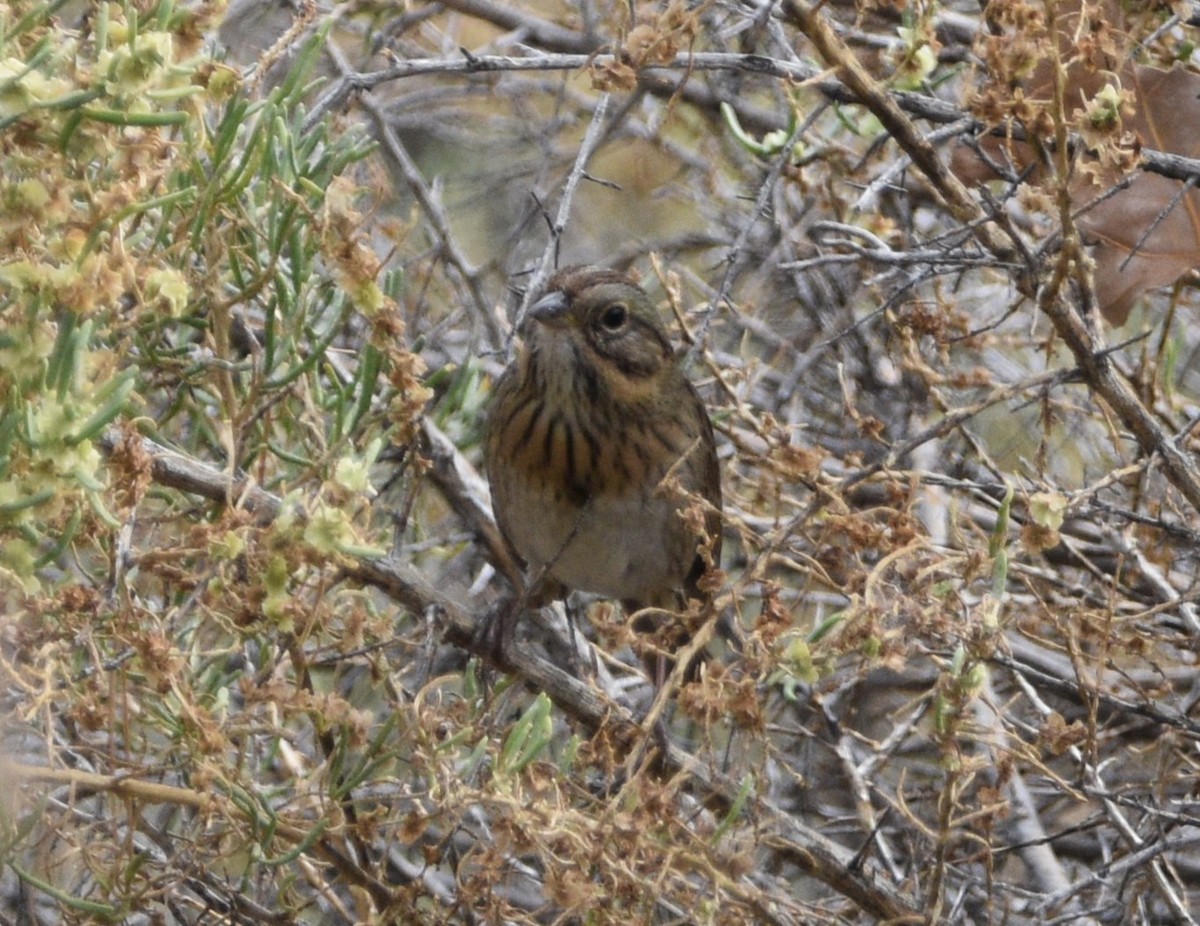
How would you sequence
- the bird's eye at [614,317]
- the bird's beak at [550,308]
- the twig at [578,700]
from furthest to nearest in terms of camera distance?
the bird's eye at [614,317] → the bird's beak at [550,308] → the twig at [578,700]

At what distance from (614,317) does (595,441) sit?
1.13 ft

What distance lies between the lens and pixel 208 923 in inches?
131

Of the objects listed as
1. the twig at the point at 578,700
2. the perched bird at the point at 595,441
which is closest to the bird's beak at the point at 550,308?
the perched bird at the point at 595,441

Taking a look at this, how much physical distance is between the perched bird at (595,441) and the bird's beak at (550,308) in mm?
70

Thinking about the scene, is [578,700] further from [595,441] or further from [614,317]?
[614,317]

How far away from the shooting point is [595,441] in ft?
15.6

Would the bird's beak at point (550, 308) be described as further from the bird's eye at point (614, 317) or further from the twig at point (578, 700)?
the twig at point (578, 700)

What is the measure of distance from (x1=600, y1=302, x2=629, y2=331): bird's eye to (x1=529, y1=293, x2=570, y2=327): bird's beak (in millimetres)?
157

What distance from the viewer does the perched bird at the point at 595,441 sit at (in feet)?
15.5

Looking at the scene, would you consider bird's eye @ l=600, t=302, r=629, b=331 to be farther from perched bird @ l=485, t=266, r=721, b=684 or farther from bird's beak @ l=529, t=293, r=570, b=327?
bird's beak @ l=529, t=293, r=570, b=327

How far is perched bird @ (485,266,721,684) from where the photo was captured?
4723 millimetres

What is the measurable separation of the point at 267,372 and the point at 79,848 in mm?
879

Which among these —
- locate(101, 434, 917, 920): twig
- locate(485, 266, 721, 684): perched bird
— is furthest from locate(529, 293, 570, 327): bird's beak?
locate(101, 434, 917, 920): twig

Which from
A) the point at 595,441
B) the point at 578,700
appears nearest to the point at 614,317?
the point at 595,441
